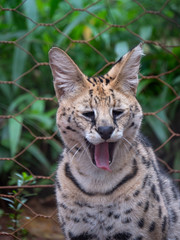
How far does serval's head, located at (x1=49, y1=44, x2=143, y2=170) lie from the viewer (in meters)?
1.50

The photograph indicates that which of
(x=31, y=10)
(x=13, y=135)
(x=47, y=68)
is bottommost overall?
(x=13, y=135)

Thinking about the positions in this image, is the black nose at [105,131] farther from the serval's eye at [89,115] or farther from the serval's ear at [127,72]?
the serval's ear at [127,72]

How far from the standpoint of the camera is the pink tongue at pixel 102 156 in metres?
1.52

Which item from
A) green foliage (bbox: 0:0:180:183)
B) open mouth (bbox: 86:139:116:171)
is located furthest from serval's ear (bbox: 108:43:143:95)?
green foliage (bbox: 0:0:180:183)

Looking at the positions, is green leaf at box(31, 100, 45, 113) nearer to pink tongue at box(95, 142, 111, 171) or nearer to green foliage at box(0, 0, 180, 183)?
green foliage at box(0, 0, 180, 183)

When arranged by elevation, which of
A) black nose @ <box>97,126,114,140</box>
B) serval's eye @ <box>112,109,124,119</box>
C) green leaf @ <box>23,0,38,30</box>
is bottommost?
black nose @ <box>97,126,114,140</box>

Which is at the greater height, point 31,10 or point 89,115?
point 31,10

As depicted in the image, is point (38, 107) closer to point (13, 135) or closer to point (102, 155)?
point (13, 135)

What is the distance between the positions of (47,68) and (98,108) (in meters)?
1.49

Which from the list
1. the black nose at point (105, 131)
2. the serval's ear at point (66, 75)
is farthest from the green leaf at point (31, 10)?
the black nose at point (105, 131)

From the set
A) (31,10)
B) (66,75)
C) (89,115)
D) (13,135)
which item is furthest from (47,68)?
(89,115)

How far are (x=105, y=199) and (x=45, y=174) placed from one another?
1.24 metres

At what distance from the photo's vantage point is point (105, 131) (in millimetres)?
1443

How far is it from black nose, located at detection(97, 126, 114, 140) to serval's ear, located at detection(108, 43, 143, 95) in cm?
24
